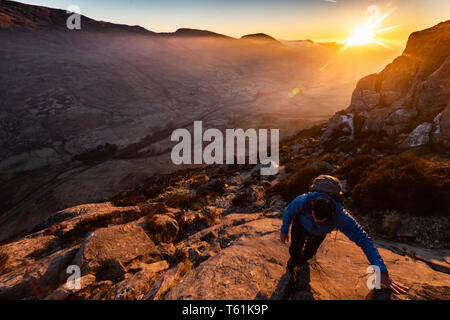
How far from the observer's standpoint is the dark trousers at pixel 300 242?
13.5 ft

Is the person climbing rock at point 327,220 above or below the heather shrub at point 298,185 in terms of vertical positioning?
above

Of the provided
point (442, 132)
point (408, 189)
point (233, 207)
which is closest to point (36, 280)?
point (233, 207)

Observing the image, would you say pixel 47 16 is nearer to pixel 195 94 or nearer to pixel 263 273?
pixel 195 94

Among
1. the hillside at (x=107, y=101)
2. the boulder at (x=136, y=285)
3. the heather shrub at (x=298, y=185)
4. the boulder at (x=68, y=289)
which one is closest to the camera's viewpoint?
the boulder at (x=68, y=289)

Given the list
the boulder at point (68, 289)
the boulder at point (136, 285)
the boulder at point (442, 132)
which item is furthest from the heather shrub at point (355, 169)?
the boulder at point (68, 289)

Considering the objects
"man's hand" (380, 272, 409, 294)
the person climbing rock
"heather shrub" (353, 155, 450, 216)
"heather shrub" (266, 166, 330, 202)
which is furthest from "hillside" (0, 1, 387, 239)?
"man's hand" (380, 272, 409, 294)

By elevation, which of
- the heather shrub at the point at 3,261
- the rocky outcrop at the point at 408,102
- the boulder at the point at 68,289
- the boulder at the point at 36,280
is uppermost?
the rocky outcrop at the point at 408,102

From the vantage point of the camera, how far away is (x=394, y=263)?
524 cm

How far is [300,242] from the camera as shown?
14.2 ft

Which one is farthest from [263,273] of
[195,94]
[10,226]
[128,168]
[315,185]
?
[195,94]

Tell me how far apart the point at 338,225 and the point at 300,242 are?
3.59 ft

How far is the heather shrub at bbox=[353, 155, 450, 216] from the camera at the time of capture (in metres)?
7.46

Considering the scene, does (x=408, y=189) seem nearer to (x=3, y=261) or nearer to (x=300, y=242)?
(x=300, y=242)

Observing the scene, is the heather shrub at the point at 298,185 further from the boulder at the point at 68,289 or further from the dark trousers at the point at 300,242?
the boulder at the point at 68,289
